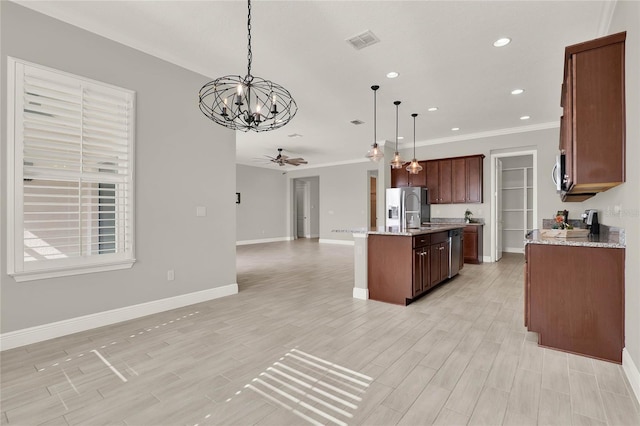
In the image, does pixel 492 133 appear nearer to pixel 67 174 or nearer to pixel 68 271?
pixel 67 174

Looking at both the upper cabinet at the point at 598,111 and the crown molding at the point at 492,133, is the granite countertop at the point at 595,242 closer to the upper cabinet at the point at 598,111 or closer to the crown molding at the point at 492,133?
the upper cabinet at the point at 598,111

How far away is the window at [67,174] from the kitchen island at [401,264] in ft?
9.40

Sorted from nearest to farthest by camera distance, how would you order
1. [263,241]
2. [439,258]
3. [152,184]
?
[152,184]
[439,258]
[263,241]

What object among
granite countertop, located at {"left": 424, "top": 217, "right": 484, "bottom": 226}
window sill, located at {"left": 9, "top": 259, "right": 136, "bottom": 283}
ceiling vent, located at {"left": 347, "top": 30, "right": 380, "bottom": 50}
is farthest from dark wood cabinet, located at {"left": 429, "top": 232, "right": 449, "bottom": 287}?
window sill, located at {"left": 9, "top": 259, "right": 136, "bottom": 283}

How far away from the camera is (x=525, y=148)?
22.3 feet

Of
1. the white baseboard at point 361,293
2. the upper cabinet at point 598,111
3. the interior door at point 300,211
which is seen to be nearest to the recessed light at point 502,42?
the upper cabinet at point 598,111

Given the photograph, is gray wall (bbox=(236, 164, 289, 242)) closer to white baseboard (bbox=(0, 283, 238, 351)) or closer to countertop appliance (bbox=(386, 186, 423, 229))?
countertop appliance (bbox=(386, 186, 423, 229))

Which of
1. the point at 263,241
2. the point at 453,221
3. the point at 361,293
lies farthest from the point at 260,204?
the point at 361,293

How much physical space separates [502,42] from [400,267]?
274 cm

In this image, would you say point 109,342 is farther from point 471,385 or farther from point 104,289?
point 471,385

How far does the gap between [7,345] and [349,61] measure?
14.3 ft

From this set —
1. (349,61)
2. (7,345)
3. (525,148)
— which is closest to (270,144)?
(349,61)

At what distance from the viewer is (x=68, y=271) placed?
9.65 ft

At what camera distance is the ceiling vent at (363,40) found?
323cm
